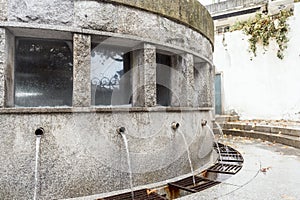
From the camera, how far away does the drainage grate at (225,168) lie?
13.7ft

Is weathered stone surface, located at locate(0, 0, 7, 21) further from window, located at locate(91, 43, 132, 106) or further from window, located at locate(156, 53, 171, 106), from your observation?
window, located at locate(156, 53, 171, 106)

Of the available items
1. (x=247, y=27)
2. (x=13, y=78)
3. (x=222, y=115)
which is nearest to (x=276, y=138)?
(x=222, y=115)

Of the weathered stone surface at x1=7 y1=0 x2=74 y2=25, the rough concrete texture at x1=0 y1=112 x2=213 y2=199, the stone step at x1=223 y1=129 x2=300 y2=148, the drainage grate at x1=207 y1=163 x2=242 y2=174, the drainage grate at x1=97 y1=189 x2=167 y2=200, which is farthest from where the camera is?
the stone step at x1=223 y1=129 x2=300 y2=148

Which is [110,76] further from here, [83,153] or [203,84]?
[203,84]

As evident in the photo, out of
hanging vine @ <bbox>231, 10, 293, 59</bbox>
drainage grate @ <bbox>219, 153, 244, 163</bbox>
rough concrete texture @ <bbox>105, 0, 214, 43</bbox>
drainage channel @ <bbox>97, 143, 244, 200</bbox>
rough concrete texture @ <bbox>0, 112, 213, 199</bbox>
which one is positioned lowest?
drainage channel @ <bbox>97, 143, 244, 200</bbox>

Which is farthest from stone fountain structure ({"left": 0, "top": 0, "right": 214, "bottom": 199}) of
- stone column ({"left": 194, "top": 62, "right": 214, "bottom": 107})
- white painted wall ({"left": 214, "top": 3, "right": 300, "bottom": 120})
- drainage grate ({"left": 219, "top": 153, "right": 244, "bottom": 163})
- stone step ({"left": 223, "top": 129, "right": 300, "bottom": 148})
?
white painted wall ({"left": 214, "top": 3, "right": 300, "bottom": 120})

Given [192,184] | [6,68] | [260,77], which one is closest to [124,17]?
[6,68]

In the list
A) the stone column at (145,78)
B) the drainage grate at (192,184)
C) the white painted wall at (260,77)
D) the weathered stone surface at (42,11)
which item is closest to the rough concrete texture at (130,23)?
the weathered stone surface at (42,11)

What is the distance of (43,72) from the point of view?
130 inches

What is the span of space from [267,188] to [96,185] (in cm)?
224

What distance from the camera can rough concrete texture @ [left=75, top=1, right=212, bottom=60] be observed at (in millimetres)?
3147

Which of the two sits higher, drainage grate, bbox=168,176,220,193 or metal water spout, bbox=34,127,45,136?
metal water spout, bbox=34,127,45,136

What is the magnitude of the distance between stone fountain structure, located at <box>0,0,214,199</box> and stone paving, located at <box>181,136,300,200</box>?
0.79 meters

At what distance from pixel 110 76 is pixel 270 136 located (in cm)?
626
